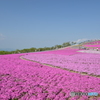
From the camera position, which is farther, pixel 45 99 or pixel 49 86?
pixel 49 86

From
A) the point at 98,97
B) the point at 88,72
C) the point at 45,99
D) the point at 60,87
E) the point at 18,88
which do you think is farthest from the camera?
the point at 88,72

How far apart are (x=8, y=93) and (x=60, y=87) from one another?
3902 mm

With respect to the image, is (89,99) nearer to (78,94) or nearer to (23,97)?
(78,94)

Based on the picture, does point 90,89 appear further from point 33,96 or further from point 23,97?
point 23,97

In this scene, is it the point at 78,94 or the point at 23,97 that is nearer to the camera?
the point at 23,97

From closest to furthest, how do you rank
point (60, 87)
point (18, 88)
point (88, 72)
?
1. point (18, 88)
2. point (60, 87)
3. point (88, 72)

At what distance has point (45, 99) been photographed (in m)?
6.66

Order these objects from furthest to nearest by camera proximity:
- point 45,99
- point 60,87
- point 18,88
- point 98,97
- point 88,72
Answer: point 88,72, point 60,87, point 18,88, point 98,97, point 45,99

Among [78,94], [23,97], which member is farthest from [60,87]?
[23,97]

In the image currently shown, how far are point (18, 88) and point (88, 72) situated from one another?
863cm

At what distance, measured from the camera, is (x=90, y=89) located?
313 inches

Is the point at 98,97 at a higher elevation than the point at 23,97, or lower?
lower

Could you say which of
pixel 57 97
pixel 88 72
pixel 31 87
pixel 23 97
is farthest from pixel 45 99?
pixel 88 72

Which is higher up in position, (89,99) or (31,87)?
(31,87)
